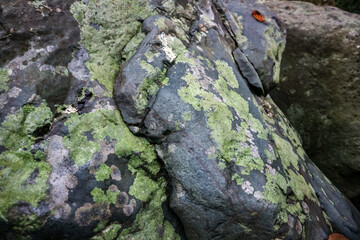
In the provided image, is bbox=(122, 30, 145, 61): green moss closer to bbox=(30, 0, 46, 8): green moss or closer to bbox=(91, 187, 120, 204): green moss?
bbox=(30, 0, 46, 8): green moss

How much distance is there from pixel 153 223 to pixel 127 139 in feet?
2.69

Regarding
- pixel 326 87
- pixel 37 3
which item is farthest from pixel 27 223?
pixel 326 87

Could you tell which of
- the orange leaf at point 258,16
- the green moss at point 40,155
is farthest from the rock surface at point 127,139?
the orange leaf at point 258,16

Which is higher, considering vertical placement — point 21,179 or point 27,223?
point 21,179

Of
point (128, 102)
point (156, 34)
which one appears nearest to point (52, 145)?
point (128, 102)

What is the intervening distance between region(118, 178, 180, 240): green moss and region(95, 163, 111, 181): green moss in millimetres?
→ 441

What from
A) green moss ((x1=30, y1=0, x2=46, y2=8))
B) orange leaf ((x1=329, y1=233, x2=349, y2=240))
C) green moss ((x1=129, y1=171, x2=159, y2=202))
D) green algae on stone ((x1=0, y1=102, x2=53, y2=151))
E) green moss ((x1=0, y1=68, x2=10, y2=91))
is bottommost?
orange leaf ((x1=329, y1=233, x2=349, y2=240))

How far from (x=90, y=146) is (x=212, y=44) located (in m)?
2.03

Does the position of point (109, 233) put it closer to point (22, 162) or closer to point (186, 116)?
point (22, 162)

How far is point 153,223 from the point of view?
2.56 metres

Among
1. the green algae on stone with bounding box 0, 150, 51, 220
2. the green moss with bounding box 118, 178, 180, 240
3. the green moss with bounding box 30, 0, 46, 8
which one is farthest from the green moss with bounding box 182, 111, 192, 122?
the green moss with bounding box 30, 0, 46, 8

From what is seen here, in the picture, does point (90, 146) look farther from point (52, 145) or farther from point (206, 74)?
point (206, 74)

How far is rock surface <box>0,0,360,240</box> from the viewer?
2289 mm

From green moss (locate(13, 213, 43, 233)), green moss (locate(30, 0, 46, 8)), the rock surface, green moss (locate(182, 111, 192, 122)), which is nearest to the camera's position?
green moss (locate(13, 213, 43, 233))
